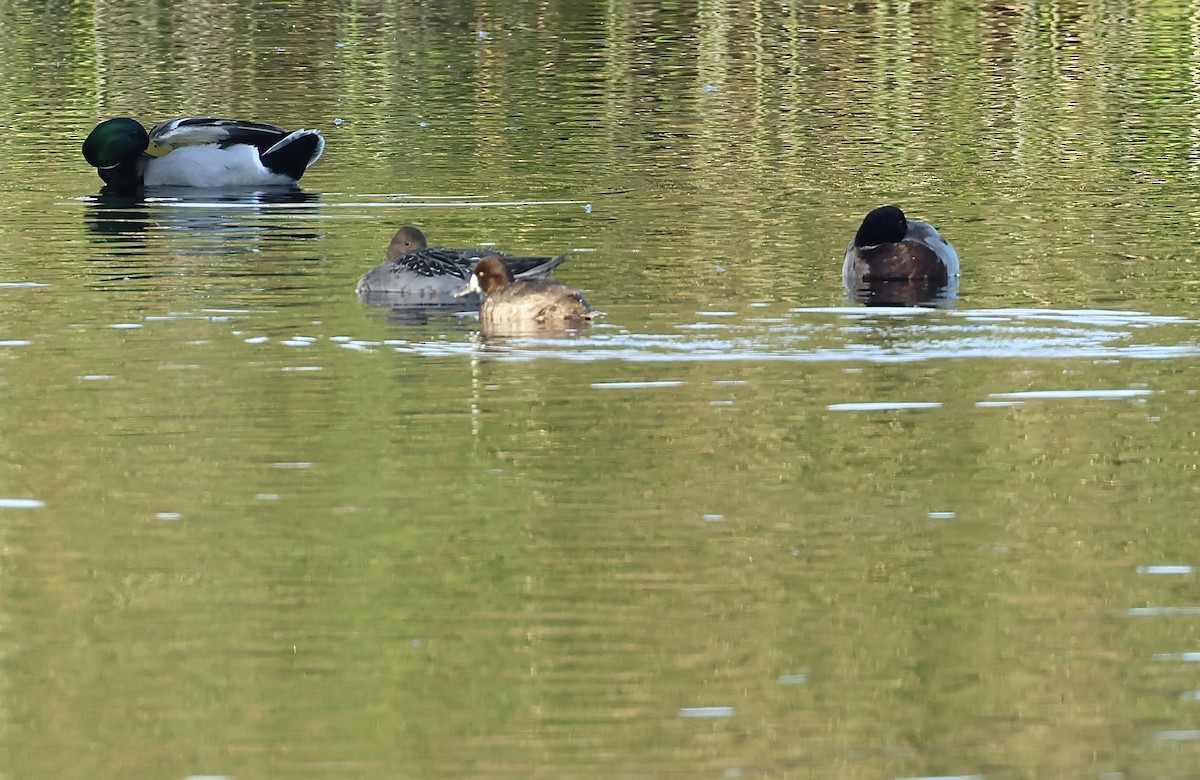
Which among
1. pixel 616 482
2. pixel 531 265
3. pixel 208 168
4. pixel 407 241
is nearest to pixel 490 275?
pixel 531 265

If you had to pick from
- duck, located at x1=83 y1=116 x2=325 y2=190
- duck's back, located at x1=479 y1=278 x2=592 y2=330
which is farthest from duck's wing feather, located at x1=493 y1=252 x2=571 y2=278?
duck, located at x1=83 y1=116 x2=325 y2=190

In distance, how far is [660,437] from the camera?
40.1ft

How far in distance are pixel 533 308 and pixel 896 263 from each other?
299 centimetres

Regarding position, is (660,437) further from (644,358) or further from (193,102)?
(193,102)

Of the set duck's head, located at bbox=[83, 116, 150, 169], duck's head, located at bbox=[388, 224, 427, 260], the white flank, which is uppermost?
duck's head, located at bbox=[83, 116, 150, 169]

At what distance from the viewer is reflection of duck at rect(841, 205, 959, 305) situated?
16.9 metres

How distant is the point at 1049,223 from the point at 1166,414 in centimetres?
748

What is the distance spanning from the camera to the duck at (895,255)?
1719 centimetres

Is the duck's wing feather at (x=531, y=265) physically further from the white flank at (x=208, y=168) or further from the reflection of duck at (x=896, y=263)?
the white flank at (x=208, y=168)

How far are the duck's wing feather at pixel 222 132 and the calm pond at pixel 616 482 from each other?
2.41ft

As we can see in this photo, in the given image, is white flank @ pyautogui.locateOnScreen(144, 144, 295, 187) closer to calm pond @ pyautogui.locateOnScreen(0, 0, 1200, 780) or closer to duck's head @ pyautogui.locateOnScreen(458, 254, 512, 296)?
calm pond @ pyautogui.locateOnScreen(0, 0, 1200, 780)

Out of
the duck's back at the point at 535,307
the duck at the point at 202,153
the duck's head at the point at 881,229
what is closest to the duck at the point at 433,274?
the duck's back at the point at 535,307

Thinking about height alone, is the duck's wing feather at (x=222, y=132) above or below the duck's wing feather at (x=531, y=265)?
above

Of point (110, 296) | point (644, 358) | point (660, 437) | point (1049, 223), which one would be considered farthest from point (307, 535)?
point (1049, 223)
